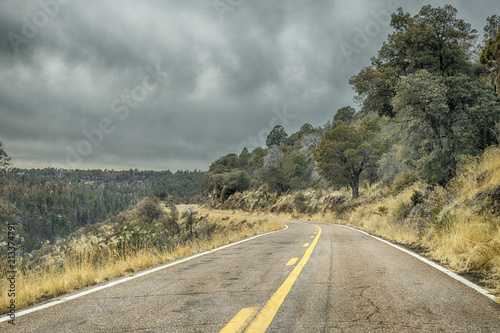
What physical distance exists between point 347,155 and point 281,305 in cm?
3492

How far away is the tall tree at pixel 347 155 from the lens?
3538cm

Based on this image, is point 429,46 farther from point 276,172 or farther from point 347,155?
point 276,172

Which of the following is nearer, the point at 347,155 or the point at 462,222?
the point at 462,222

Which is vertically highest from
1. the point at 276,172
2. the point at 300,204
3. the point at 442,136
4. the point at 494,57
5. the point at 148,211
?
the point at 494,57

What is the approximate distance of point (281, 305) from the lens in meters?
3.43

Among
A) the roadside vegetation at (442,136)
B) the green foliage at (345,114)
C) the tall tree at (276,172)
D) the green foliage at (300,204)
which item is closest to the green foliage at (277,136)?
the green foliage at (345,114)

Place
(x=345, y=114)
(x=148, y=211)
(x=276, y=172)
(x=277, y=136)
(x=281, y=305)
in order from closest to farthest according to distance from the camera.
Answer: (x=281, y=305) → (x=148, y=211) → (x=276, y=172) → (x=345, y=114) → (x=277, y=136)

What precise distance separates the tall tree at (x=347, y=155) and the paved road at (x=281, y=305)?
31.1 metres

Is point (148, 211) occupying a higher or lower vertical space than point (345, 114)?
lower

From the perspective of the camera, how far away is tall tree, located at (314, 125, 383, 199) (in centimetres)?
3538

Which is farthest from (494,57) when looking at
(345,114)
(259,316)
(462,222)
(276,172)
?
(345,114)

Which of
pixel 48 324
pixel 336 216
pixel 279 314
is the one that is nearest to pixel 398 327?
pixel 279 314

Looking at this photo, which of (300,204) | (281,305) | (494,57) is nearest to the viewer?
(281,305)

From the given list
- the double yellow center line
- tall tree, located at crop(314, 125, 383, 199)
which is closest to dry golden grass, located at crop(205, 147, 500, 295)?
the double yellow center line
